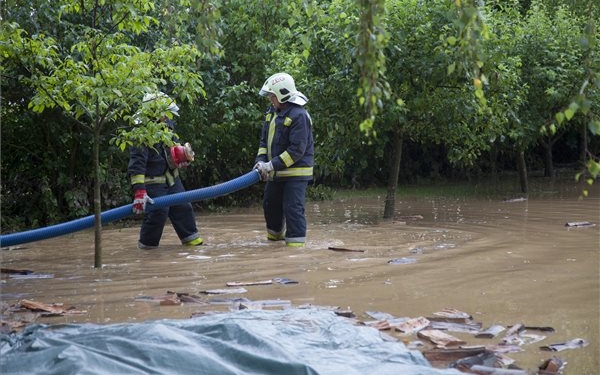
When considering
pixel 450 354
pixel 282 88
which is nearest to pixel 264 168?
pixel 282 88

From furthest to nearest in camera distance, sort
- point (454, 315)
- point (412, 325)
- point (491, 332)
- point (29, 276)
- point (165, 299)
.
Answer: point (29, 276), point (165, 299), point (454, 315), point (412, 325), point (491, 332)

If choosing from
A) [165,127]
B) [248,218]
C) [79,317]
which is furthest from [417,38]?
[79,317]

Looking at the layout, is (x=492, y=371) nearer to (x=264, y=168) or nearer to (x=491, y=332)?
(x=491, y=332)

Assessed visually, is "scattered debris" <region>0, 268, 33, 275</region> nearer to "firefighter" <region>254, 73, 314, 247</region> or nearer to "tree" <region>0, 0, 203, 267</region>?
"tree" <region>0, 0, 203, 267</region>

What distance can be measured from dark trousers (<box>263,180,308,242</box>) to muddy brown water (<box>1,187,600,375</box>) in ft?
0.87

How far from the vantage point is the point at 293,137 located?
31.0ft

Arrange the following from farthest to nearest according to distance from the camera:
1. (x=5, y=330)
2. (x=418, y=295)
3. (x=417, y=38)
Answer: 1. (x=417, y=38)
2. (x=418, y=295)
3. (x=5, y=330)

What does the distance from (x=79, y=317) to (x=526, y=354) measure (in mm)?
3199

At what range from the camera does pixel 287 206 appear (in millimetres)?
9547

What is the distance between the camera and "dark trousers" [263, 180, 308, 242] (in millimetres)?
9469

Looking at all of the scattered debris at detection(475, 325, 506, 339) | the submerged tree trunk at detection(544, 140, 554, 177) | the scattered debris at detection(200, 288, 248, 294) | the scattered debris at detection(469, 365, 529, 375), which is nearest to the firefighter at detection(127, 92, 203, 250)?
the scattered debris at detection(200, 288, 248, 294)

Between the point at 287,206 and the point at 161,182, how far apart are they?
154 cm

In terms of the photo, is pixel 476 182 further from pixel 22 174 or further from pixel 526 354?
pixel 526 354

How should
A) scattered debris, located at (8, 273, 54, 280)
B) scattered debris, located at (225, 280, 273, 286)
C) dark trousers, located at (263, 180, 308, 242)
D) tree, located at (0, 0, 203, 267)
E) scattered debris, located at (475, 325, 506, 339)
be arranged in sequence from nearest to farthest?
scattered debris, located at (475, 325, 506, 339)
scattered debris, located at (225, 280, 273, 286)
tree, located at (0, 0, 203, 267)
scattered debris, located at (8, 273, 54, 280)
dark trousers, located at (263, 180, 308, 242)
